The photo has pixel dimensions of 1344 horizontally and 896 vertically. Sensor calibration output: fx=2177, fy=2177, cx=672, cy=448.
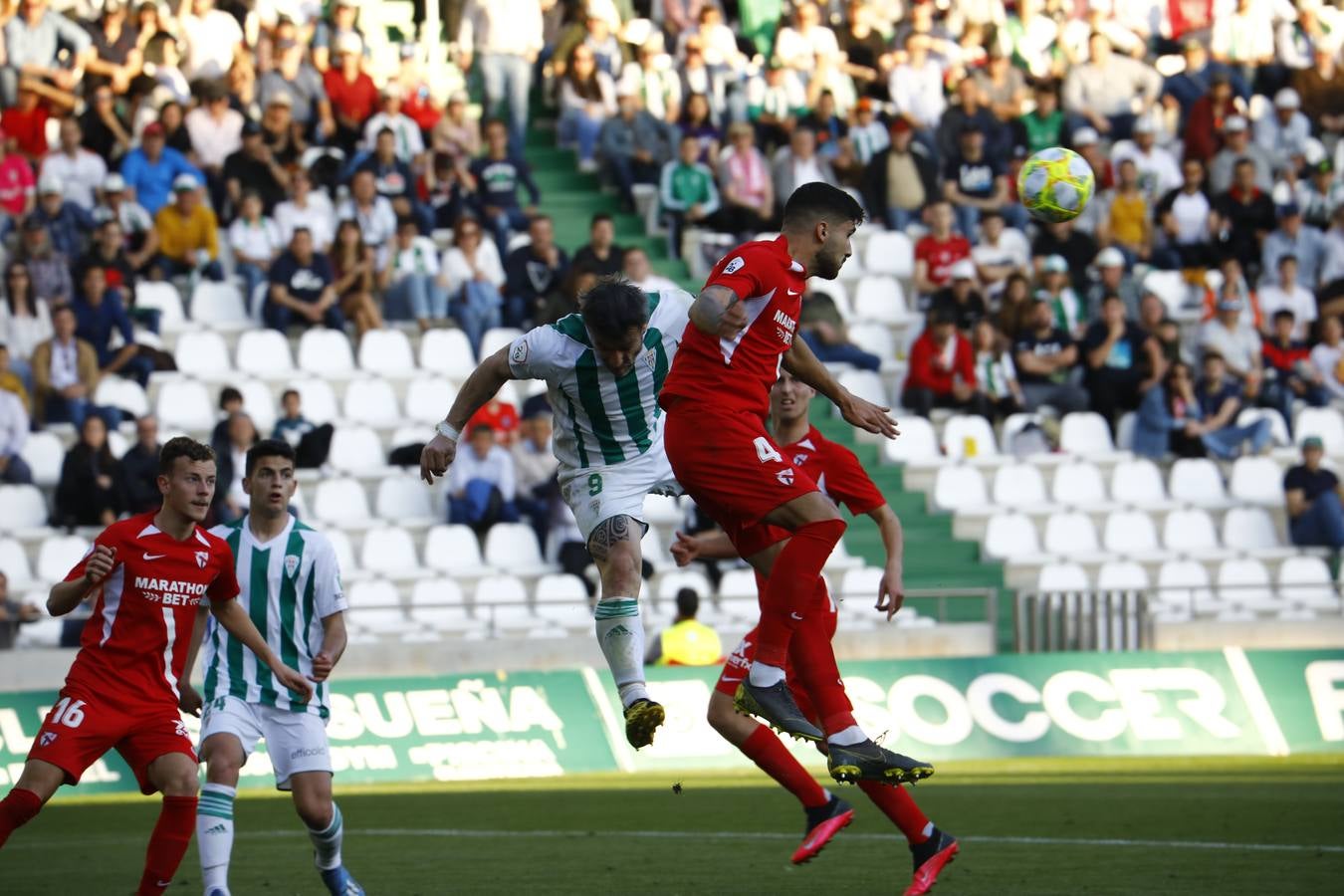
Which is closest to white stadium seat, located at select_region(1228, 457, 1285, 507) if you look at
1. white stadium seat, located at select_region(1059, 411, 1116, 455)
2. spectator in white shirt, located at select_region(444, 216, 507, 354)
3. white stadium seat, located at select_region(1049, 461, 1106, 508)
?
white stadium seat, located at select_region(1059, 411, 1116, 455)

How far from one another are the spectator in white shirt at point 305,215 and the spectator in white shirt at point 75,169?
1.69 m

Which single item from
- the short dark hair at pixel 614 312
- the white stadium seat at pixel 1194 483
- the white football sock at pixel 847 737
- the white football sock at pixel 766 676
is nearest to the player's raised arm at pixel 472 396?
the short dark hair at pixel 614 312

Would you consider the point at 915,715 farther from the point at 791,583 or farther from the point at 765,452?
→ the point at 765,452

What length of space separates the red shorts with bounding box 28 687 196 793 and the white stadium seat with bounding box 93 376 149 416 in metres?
10.1

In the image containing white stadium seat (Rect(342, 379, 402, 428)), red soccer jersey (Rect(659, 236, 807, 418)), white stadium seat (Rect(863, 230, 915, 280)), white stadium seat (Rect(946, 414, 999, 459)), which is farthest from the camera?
white stadium seat (Rect(863, 230, 915, 280))

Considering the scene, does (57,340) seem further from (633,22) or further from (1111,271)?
(1111,271)

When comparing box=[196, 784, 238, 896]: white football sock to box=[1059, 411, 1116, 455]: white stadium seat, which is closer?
box=[196, 784, 238, 896]: white football sock

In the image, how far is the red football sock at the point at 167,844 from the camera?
8.75 metres

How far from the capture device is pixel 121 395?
61.7 ft

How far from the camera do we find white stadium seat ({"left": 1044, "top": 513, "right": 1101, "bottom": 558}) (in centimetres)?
2020

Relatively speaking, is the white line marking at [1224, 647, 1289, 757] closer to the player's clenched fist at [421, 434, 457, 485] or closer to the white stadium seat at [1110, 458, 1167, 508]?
the white stadium seat at [1110, 458, 1167, 508]

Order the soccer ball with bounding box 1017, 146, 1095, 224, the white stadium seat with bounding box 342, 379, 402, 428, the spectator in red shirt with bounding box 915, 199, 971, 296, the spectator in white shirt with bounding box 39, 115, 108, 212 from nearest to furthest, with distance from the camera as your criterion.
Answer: the soccer ball with bounding box 1017, 146, 1095, 224
the white stadium seat with bounding box 342, 379, 402, 428
the spectator in white shirt with bounding box 39, 115, 108, 212
the spectator in red shirt with bounding box 915, 199, 971, 296

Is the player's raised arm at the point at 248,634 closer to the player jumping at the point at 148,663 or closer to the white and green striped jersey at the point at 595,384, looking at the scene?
the player jumping at the point at 148,663

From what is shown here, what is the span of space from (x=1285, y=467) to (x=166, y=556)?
48.7ft
